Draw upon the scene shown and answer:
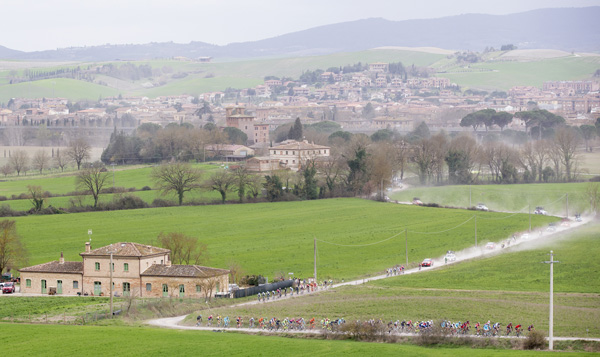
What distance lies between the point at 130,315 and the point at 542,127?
113 meters

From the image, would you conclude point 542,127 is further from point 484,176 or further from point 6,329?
point 6,329

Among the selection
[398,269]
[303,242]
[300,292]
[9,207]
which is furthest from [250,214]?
[300,292]

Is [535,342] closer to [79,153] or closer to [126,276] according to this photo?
[126,276]

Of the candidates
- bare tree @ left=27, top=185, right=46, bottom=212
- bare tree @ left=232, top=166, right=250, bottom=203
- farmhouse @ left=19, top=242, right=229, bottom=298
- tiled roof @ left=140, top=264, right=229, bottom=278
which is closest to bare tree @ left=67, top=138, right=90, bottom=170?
bare tree @ left=27, top=185, right=46, bottom=212

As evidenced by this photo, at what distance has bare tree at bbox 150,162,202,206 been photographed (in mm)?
79375

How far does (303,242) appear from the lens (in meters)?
61.8

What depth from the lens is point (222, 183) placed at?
3187 inches

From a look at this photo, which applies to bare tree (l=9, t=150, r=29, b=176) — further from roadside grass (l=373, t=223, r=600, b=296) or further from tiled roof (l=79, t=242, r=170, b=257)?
roadside grass (l=373, t=223, r=600, b=296)

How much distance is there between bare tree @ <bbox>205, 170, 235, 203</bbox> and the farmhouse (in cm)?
3114

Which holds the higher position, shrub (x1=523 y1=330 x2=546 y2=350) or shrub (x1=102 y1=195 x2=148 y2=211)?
shrub (x1=523 y1=330 x2=546 y2=350)

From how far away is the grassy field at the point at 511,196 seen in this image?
76.7 m

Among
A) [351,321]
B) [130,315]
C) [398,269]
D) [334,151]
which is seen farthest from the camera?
[334,151]

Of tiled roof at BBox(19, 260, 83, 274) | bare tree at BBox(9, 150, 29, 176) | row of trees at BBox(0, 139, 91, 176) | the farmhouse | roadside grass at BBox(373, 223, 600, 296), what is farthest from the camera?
row of trees at BBox(0, 139, 91, 176)

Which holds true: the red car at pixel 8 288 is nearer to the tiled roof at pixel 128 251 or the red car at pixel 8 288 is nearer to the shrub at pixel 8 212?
the tiled roof at pixel 128 251
